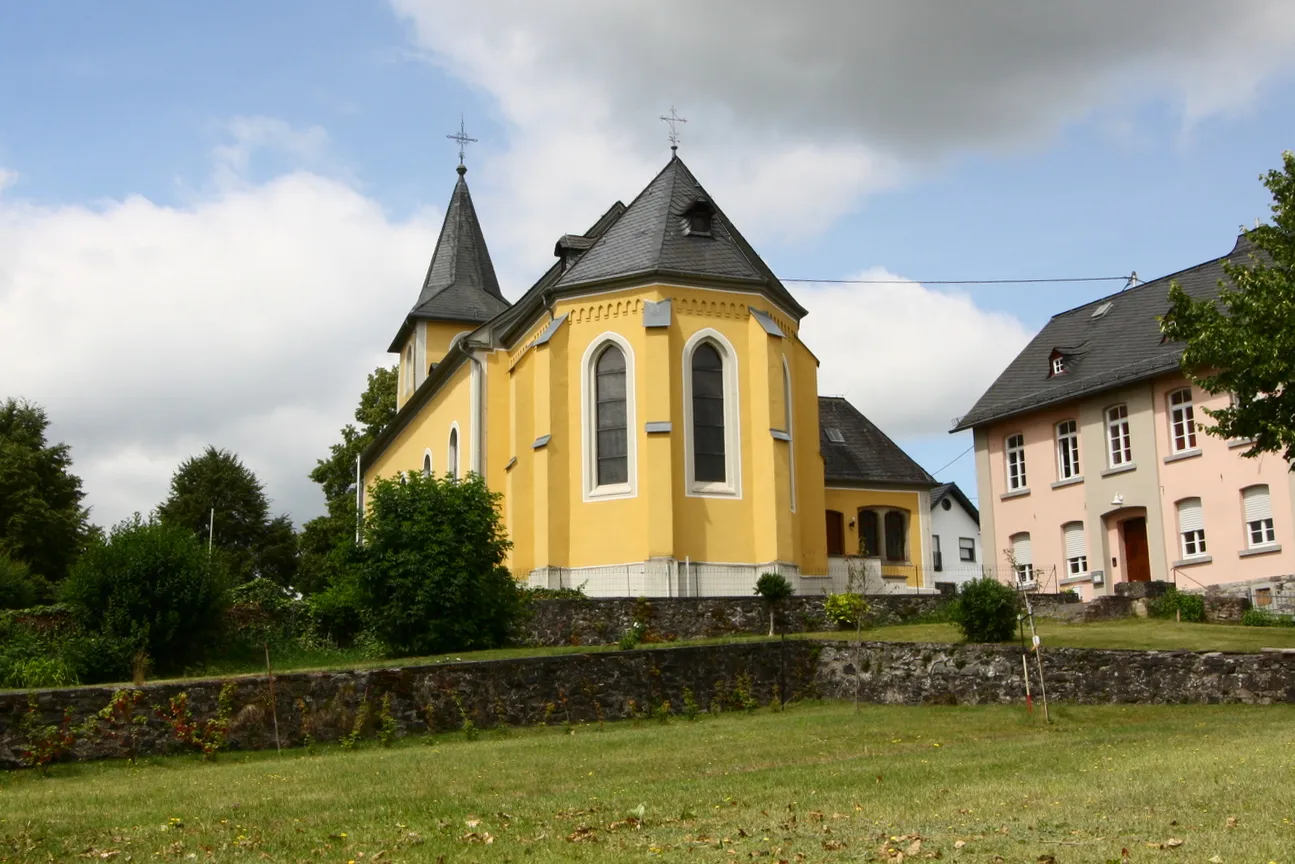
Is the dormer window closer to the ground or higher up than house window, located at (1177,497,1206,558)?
higher up

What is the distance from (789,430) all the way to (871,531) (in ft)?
34.5

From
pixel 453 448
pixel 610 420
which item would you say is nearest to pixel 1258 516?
pixel 610 420

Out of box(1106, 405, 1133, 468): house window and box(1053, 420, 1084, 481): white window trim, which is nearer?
box(1106, 405, 1133, 468): house window

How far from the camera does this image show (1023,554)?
37875 mm

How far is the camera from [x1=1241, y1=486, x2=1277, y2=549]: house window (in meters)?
30.9

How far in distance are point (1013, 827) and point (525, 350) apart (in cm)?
2582

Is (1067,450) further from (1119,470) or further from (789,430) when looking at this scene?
(789,430)

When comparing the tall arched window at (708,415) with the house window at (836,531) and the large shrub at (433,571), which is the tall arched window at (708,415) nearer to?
the large shrub at (433,571)

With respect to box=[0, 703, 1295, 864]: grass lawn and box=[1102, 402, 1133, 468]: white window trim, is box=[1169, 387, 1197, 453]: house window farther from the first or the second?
box=[0, 703, 1295, 864]: grass lawn

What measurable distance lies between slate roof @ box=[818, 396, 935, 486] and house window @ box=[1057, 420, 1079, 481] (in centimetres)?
597

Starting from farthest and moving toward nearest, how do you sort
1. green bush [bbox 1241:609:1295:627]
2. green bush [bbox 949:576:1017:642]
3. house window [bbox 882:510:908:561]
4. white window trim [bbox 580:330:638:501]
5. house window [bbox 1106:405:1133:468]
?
house window [bbox 882:510:908:561] < house window [bbox 1106:405:1133:468] < white window trim [bbox 580:330:638:501] < green bush [bbox 1241:609:1295:627] < green bush [bbox 949:576:1017:642]

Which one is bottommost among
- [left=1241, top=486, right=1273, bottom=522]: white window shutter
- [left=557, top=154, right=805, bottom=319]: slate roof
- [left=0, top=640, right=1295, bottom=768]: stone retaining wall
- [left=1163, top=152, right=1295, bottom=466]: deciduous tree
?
[left=0, top=640, right=1295, bottom=768]: stone retaining wall

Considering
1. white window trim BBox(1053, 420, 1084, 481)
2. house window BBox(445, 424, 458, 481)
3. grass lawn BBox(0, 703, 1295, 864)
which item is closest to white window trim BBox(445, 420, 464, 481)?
house window BBox(445, 424, 458, 481)

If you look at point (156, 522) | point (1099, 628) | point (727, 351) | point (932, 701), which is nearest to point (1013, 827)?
point (932, 701)
